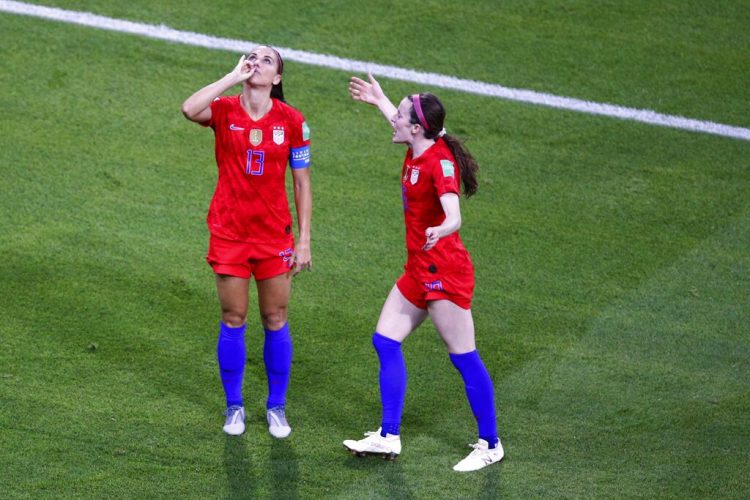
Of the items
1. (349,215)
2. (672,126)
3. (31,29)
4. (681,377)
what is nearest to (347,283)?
(349,215)

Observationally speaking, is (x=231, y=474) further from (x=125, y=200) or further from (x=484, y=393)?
(x=125, y=200)

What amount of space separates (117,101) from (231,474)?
4.57 meters

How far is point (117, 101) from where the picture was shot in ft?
33.9

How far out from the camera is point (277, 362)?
23.3ft

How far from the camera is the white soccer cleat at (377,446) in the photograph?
22.7 feet

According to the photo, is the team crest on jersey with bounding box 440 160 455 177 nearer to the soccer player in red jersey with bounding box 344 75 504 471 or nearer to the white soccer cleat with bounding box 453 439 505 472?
the soccer player in red jersey with bounding box 344 75 504 471

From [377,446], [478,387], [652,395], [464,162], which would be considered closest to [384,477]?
[377,446]

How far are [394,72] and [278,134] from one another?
442cm

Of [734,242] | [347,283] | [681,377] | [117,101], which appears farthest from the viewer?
[117,101]

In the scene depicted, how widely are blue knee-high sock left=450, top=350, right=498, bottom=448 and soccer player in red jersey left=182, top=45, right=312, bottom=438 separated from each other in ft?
3.39

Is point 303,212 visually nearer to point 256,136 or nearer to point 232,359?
point 256,136

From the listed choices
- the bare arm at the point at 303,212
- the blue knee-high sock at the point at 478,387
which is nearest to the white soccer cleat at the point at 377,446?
the blue knee-high sock at the point at 478,387

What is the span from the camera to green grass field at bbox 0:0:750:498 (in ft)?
22.7

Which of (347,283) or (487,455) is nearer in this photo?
(487,455)
